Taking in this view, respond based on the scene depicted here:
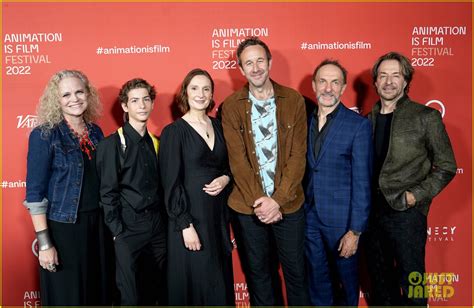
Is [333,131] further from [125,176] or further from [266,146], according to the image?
[125,176]

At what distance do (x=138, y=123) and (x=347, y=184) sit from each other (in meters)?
1.34

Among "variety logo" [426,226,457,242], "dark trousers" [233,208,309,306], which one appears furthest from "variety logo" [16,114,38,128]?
"variety logo" [426,226,457,242]

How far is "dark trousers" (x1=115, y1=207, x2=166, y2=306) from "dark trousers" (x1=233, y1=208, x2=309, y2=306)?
570 millimetres

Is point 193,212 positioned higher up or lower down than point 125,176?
lower down

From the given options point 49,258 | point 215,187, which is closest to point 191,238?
point 215,187

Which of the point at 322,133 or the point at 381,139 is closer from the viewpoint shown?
the point at 322,133

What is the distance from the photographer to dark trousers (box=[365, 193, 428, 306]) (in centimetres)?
240

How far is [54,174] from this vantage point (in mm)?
2264

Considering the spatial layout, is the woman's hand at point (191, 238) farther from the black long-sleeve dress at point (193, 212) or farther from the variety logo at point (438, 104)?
the variety logo at point (438, 104)

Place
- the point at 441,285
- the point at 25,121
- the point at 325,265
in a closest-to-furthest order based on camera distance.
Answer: the point at 325,265, the point at 25,121, the point at 441,285

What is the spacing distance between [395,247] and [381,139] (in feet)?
2.29

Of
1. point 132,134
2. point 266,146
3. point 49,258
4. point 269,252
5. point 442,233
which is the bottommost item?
point 442,233

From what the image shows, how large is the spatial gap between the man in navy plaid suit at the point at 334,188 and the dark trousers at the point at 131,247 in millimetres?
1011

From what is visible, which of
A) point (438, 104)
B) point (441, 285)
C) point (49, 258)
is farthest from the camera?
point (441, 285)
